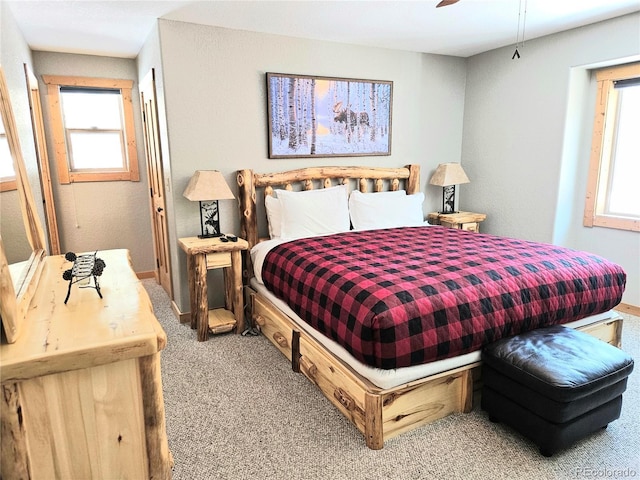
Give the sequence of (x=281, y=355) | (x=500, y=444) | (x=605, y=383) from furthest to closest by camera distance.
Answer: (x=281, y=355), (x=500, y=444), (x=605, y=383)

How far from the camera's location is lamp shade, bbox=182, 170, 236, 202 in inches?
128

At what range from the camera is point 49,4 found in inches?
111

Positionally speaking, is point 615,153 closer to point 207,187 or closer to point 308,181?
point 308,181

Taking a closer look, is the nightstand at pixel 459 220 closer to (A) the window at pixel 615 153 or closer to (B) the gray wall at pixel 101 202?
(A) the window at pixel 615 153

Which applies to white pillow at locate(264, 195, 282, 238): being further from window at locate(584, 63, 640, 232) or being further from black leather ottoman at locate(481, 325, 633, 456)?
window at locate(584, 63, 640, 232)

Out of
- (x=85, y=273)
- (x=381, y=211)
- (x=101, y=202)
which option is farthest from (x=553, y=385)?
(x=101, y=202)

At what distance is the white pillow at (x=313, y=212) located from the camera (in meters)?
3.53

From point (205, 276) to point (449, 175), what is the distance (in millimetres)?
2729

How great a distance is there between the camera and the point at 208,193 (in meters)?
3.26

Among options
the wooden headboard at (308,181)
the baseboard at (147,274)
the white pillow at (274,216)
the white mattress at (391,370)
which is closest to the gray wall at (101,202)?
the baseboard at (147,274)

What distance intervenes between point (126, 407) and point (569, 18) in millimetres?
4030

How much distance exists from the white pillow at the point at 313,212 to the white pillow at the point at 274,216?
1.3 inches

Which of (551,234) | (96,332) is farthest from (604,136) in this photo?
(96,332)

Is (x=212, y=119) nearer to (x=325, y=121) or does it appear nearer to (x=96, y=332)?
(x=325, y=121)
